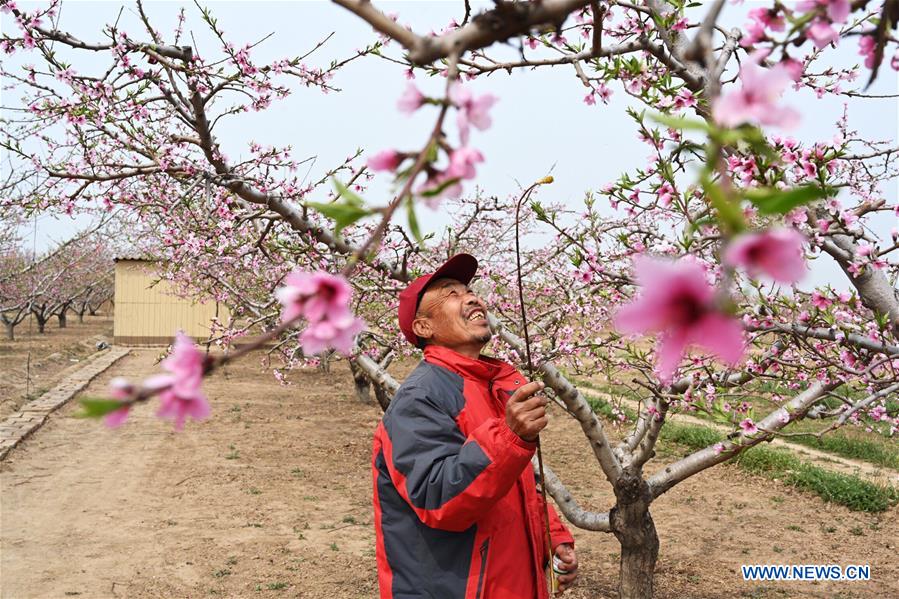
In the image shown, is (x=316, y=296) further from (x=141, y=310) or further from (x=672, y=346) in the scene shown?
(x=141, y=310)

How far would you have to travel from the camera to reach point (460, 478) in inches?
82.6

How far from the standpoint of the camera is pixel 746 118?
52 cm

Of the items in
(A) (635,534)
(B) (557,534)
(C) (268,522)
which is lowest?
(C) (268,522)

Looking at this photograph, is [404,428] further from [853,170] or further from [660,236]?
[853,170]

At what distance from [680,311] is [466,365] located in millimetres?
2095

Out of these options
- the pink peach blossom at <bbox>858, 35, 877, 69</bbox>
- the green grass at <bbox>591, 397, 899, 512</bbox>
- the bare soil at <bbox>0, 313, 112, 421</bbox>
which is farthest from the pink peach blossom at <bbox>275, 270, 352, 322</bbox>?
the bare soil at <bbox>0, 313, 112, 421</bbox>

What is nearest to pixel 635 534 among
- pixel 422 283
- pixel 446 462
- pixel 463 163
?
pixel 422 283

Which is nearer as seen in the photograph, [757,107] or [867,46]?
[757,107]

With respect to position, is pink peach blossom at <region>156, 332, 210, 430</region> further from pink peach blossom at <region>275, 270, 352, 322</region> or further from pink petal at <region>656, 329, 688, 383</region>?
pink petal at <region>656, 329, 688, 383</region>

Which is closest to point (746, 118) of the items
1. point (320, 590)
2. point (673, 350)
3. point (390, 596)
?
point (673, 350)

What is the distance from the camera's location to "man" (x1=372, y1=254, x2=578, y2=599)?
2094mm

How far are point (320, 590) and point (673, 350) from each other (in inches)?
198

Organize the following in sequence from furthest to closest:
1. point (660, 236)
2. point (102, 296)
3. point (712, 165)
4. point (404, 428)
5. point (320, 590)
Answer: point (102, 296), point (320, 590), point (660, 236), point (404, 428), point (712, 165)

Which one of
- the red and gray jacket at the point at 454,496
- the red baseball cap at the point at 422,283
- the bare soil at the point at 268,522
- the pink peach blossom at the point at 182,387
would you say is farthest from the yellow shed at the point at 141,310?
the pink peach blossom at the point at 182,387
